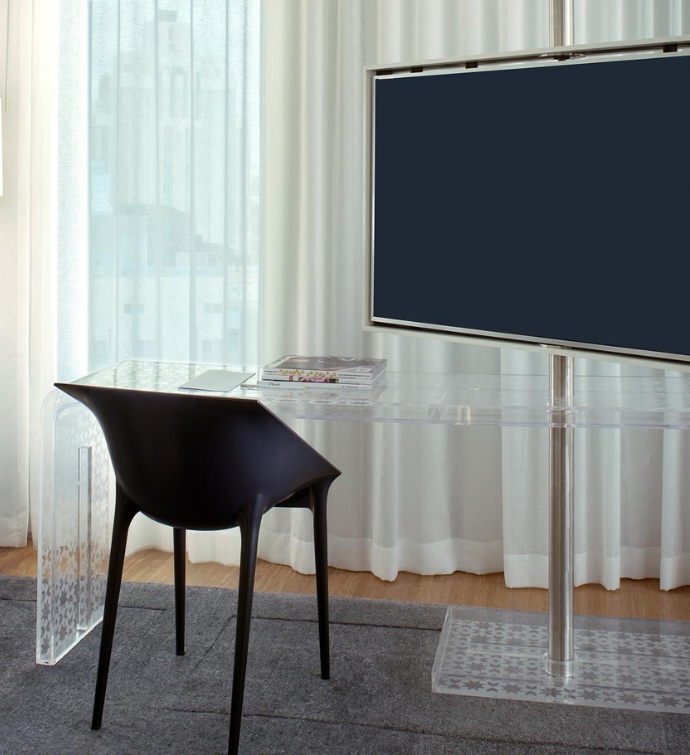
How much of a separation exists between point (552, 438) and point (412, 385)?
0.36 metres

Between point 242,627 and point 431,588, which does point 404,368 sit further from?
point 242,627

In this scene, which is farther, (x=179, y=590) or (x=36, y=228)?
(x=36, y=228)

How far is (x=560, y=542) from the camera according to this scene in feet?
7.29

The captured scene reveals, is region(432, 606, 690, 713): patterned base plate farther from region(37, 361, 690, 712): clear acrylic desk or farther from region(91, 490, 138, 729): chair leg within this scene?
region(91, 490, 138, 729): chair leg

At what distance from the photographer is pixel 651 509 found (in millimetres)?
3018

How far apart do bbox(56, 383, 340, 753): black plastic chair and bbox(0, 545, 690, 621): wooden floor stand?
3.42 ft

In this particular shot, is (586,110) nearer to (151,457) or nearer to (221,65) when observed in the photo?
(151,457)

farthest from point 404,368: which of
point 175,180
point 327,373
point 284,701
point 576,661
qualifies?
point 284,701

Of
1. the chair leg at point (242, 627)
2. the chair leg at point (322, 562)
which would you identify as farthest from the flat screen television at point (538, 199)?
the chair leg at point (242, 627)

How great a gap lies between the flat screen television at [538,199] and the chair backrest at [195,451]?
0.56m

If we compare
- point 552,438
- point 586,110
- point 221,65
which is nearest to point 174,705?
point 552,438

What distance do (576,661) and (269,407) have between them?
1.01 m

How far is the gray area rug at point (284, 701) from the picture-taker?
1.98m

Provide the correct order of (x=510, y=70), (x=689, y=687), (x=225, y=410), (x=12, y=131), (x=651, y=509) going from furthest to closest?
(x=12, y=131), (x=651, y=509), (x=689, y=687), (x=510, y=70), (x=225, y=410)
